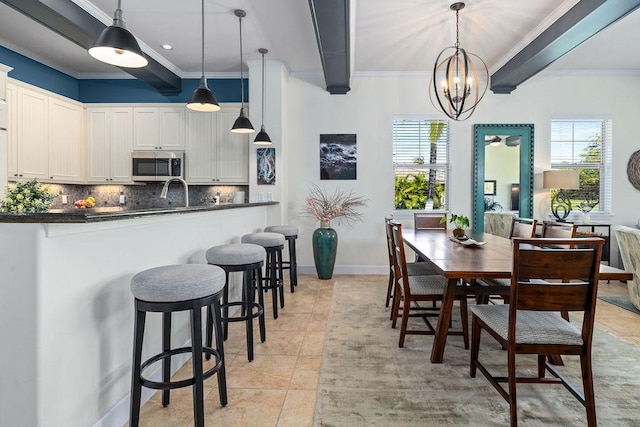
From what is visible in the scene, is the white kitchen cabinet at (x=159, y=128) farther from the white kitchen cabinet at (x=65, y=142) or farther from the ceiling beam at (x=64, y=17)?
the ceiling beam at (x=64, y=17)

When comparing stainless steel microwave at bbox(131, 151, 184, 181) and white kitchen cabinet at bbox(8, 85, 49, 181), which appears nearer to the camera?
white kitchen cabinet at bbox(8, 85, 49, 181)

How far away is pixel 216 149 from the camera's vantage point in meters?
4.99

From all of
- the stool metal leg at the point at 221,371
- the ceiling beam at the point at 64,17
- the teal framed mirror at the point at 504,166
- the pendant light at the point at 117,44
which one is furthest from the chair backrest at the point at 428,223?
the ceiling beam at the point at 64,17

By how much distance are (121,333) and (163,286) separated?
501 mm

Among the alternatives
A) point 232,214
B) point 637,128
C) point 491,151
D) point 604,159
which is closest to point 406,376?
point 232,214

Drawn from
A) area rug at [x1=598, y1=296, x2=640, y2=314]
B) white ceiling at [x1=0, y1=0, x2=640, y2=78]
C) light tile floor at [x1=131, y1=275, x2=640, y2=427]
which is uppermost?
white ceiling at [x1=0, y1=0, x2=640, y2=78]

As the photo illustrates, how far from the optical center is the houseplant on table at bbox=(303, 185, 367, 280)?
4.71 metres

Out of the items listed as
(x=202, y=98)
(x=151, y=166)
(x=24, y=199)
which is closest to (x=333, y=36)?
(x=202, y=98)

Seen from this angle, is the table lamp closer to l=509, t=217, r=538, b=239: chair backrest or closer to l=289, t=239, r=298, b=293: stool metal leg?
l=509, t=217, r=538, b=239: chair backrest

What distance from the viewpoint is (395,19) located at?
11.8 feet

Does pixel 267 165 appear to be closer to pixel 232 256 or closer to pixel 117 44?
pixel 232 256

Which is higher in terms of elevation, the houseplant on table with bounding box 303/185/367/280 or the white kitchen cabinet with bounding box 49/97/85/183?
the white kitchen cabinet with bounding box 49/97/85/183

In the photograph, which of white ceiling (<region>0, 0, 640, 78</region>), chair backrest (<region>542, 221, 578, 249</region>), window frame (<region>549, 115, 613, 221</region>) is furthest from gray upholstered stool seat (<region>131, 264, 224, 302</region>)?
window frame (<region>549, 115, 613, 221</region>)

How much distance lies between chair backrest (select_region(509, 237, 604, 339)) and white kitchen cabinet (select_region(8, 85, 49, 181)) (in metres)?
5.17
